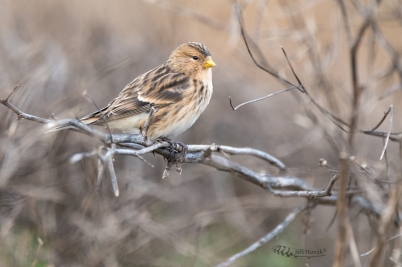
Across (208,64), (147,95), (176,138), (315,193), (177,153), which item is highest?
(176,138)

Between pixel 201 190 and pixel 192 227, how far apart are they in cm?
155

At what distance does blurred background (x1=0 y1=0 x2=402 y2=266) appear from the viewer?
18.2 ft

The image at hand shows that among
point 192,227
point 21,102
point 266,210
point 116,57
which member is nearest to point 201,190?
point 266,210

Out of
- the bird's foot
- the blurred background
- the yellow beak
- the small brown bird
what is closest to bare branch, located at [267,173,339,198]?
the blurred background

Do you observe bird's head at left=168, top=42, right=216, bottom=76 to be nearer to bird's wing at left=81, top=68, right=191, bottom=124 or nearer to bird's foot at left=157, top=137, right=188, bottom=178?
bird's wing at left=81, top=68, right=191, bottom=124

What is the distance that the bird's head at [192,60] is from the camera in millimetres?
5391

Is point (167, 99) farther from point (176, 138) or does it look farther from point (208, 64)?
A: point (176, 138)

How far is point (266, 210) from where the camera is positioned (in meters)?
7.92

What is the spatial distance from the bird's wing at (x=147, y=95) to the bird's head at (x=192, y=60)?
0.10 m

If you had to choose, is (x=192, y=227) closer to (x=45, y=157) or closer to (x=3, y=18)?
(x=45, y=157)

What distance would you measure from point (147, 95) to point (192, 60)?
0.64 m

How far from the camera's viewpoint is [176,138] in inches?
318

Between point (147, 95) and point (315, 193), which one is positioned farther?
point (147, 95)

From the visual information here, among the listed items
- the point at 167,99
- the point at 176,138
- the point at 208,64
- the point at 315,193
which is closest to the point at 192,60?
the point at 208,64
